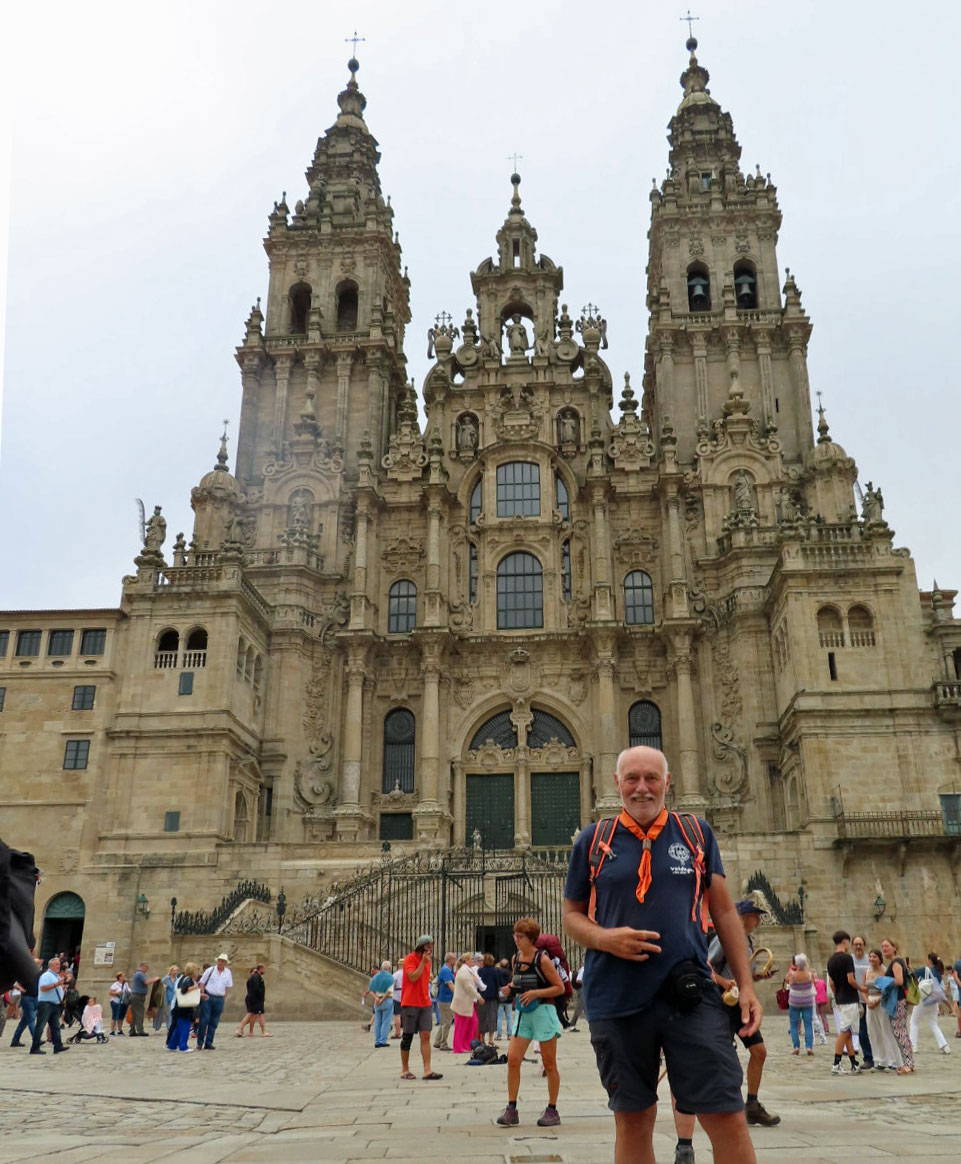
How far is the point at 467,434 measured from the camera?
44.5 m

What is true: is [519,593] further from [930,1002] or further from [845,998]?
[845,998]

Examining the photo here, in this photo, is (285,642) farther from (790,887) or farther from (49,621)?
(790,887)

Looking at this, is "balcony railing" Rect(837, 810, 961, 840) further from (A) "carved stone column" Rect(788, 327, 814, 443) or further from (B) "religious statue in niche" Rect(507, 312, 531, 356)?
(B) "religious statue in niche" Rect(507, 312, 531, 356)


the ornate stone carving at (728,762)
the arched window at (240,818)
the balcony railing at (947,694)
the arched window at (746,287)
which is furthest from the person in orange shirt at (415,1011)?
the arched window at (746,287)

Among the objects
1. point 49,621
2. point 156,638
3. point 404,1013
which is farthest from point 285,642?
point 404,1013

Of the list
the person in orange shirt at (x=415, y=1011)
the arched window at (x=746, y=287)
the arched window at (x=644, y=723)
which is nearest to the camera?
the person in orange shirt at (x=415, y=1011)

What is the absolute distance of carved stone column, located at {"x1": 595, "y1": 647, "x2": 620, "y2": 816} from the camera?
36562 millimetres

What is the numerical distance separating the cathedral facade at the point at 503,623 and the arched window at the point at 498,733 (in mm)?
121

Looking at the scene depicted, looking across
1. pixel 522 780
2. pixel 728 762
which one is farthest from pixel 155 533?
pixel 728 762

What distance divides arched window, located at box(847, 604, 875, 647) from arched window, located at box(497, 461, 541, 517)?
1361cm

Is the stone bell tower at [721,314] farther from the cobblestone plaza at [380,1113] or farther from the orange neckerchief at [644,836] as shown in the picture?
the orange neckerchief at [644,836]

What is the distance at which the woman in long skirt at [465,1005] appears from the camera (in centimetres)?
1467

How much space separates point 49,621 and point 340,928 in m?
15.1

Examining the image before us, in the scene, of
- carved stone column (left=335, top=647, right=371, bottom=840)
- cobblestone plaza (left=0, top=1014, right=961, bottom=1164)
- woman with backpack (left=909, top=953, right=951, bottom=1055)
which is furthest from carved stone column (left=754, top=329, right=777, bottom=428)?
cobblestone plaza (left=0, top=1014, right=961, bottom=1164)
